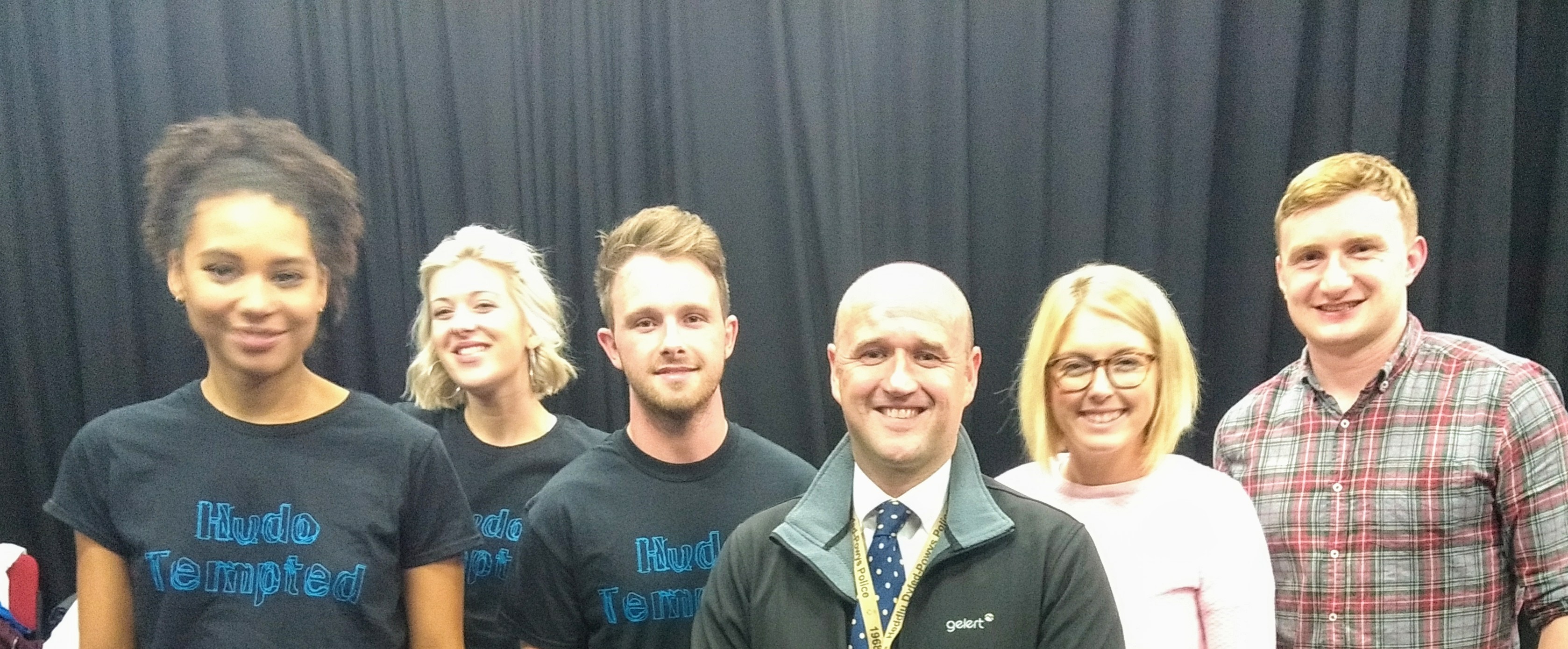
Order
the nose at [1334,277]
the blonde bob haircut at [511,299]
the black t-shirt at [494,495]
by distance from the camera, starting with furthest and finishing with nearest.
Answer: the blonde bob haircut at [511,299]
the black t-shirt at [494,495]
the nose at [1334,277]

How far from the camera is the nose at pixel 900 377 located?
1.32m

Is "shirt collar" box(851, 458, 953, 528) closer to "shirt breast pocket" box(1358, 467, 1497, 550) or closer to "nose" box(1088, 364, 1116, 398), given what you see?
"nose" box(1088, 364, 1116, 398)

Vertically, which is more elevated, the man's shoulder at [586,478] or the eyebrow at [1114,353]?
the eyebrow at [1114,353]

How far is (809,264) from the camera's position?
2875 millimetres

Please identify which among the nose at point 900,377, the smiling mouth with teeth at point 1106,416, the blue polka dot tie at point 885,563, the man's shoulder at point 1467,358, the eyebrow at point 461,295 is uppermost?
the eyebrow at point 461,295

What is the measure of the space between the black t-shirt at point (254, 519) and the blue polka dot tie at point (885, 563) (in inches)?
27.0

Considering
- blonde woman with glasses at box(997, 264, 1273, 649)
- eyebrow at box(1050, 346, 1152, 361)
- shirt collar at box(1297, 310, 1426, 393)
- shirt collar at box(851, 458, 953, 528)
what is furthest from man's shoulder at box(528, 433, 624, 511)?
shirt collar at box(1297, 310, 1426, 393)

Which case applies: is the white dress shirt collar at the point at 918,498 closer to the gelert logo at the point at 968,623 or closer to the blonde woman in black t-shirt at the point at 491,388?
the gelert logo at the point at 968,623

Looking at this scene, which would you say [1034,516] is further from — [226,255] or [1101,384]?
[226,255]

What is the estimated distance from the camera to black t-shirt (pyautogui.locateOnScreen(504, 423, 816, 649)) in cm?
158

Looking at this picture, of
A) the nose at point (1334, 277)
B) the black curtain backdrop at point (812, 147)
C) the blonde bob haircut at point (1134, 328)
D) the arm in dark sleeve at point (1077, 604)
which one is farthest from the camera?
the black curtain backdrop at point (812, 147)

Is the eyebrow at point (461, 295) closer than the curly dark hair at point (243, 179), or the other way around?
the curly dark hair at point (243, 179)

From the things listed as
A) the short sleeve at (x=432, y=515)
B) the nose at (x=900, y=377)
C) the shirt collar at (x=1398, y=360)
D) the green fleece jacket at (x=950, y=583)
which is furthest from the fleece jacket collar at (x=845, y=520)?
the shirt collar at (x=1398, y=360)

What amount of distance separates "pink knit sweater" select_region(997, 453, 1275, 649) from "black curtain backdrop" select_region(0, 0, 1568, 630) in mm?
1306
